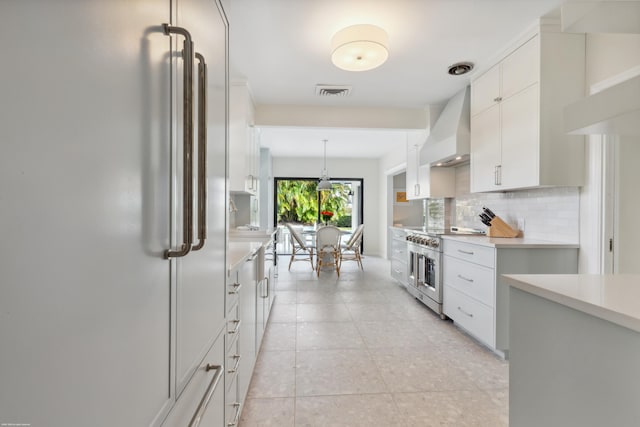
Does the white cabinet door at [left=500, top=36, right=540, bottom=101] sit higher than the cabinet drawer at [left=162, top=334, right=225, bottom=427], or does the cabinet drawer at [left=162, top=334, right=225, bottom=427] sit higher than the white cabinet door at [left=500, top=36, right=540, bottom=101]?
the white cabinet door at [left=500, top=36, right=540, bottom=101]

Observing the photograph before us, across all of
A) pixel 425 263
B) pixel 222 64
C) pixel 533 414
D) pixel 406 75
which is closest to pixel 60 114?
pixel 222 64

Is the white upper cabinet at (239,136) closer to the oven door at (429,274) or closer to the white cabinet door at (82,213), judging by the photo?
the oven door at (429,274)

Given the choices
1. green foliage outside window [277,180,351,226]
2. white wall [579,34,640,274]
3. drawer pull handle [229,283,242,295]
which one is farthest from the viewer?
green foliage outside window [277,180,351,226]

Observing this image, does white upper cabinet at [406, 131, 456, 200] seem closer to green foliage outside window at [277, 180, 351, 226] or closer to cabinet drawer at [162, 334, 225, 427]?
cabinet drawer at [162, 334, 225, 427]

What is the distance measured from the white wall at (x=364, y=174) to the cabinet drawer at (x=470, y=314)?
472 centimetres

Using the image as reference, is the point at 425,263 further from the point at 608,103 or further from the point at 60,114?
the point at 60,114

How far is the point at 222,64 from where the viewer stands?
1189 mm

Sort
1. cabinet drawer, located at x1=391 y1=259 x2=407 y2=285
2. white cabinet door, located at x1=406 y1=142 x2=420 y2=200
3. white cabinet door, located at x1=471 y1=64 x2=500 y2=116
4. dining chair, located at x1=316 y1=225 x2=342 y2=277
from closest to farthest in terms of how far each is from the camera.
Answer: white cabinet door, located at x1=471 y1=64 x2=500 y2=116
cabinet drawer, located at x1=391 y1=259 x2=407 y2=285
white cabinet door, located at x1=406 y1=142 x2=420 y2=200
dining chair, located at x1=316 y1=225 x2=342 y2=277

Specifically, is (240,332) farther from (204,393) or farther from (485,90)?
(485,90)

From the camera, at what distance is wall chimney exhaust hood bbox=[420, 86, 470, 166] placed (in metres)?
3.18

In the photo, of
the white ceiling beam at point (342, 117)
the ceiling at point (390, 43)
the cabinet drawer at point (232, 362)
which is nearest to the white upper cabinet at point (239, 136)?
the ceiling at point (390, 43)

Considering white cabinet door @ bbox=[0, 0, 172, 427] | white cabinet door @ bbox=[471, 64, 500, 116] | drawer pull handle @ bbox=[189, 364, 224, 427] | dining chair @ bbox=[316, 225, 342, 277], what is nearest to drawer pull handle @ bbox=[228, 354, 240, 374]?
drawer pull handle @ bbox=[189, 364, 224, 427]

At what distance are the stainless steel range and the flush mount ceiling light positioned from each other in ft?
6.18

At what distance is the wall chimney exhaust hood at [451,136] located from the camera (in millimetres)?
3176
